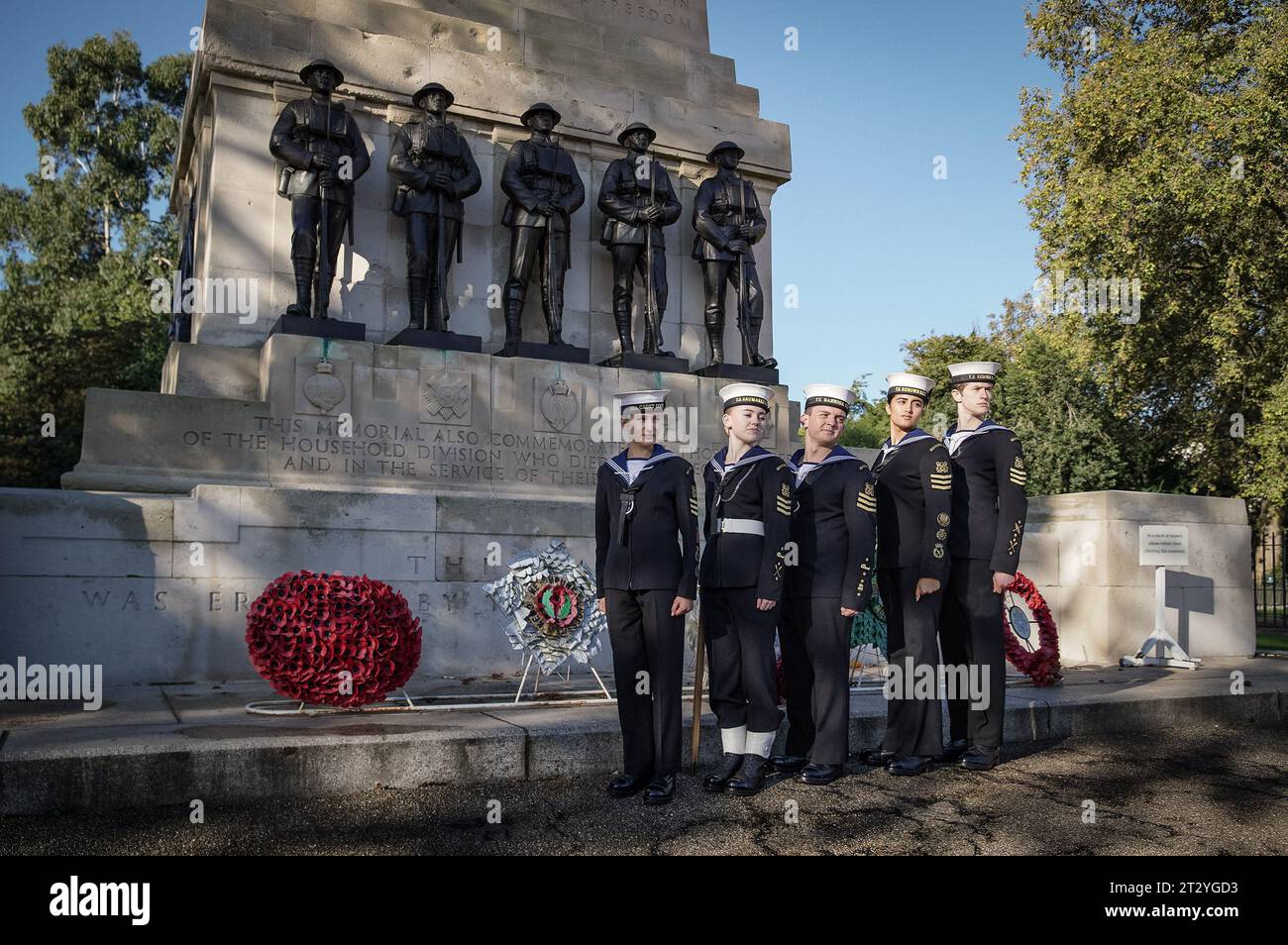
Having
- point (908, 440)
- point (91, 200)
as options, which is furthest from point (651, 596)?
point (91, 200)

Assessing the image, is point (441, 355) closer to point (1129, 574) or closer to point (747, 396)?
point (747, 396)

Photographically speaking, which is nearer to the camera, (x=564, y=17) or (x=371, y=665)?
(x=371, y=665)

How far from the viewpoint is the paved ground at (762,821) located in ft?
16.4

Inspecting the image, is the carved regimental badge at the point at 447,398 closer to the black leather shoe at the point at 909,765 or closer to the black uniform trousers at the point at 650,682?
the black uniform trousers at the point at 650,682

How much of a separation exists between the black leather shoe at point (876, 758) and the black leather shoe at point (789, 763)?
0.44m

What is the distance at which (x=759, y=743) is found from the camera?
6199 mm

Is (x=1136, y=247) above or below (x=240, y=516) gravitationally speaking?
above

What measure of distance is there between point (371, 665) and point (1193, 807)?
4.76 m

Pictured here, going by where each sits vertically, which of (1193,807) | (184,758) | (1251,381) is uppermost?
(1251,381)

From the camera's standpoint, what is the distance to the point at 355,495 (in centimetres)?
1016

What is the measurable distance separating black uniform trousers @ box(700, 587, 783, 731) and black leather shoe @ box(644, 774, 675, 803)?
0.52 meters

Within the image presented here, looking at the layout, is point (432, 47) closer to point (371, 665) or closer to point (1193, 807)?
point (371, 665)

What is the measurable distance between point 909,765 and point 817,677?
31.3 inches

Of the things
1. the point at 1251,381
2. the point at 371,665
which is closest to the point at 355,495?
the point at 371,665
